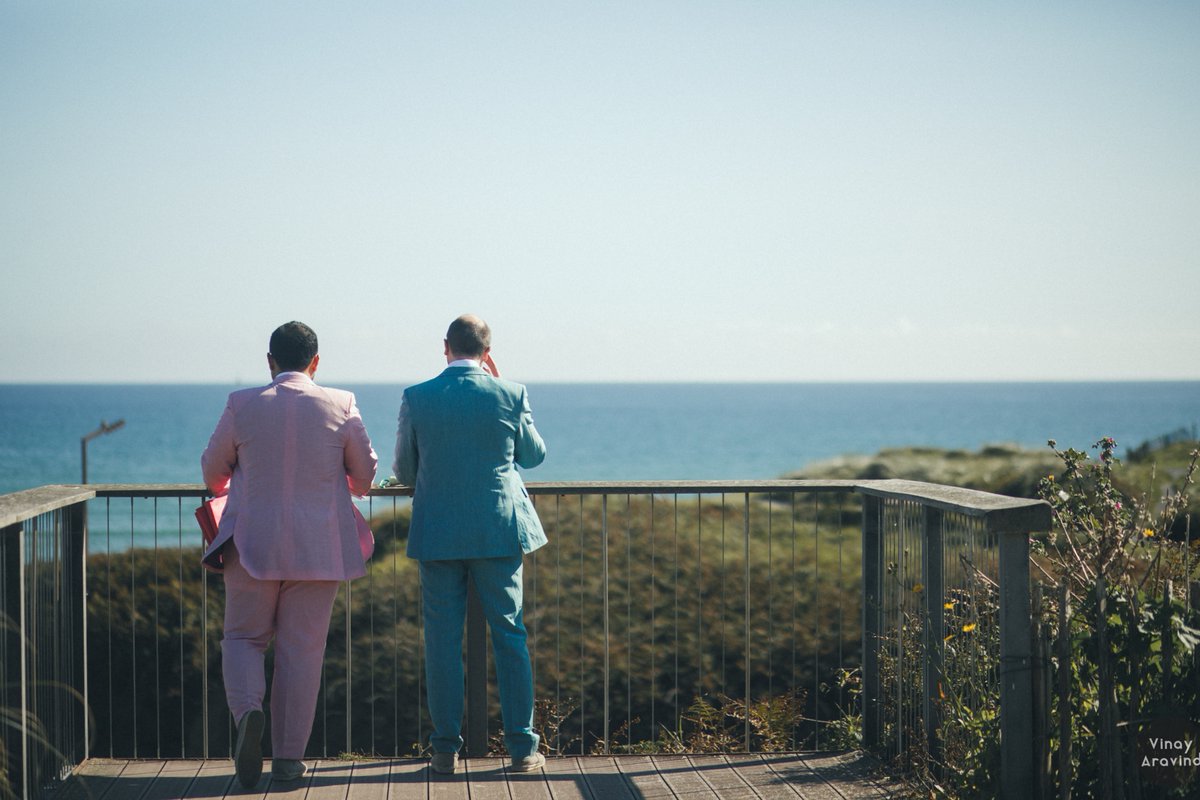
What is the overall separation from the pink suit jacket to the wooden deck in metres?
0.86

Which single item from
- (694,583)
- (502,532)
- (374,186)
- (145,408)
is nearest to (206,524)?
(502,532)

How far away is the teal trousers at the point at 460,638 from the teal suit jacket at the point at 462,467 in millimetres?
123

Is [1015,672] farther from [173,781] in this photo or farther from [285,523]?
[173,781]

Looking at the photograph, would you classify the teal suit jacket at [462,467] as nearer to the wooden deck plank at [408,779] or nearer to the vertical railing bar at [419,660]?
the vertical railing bar at [419,660]

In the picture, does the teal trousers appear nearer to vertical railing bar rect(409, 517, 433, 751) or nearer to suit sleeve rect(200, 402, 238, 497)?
vertical railing bar rect(409, 517, 433, 751)

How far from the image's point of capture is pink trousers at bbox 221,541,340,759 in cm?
444

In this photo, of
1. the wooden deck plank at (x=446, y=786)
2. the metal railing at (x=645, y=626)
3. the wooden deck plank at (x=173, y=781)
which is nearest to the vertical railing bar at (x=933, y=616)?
the metal railing at (x=645, y=626)

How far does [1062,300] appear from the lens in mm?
68062

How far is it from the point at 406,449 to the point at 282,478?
0.49 m

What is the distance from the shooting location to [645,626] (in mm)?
11688

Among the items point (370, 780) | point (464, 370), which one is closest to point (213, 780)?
point (370, 780)

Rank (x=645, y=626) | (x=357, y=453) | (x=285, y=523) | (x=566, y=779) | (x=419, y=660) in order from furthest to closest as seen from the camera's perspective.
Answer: (x=645, y=626) → (x=419, y=660) → (x=566, y=779) → (x=357, y=453) → (x=285, y=523)

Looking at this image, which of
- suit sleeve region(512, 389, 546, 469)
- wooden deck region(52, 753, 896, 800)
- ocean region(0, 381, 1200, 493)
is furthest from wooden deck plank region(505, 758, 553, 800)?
ocean region(0, 381, 1200, 493)

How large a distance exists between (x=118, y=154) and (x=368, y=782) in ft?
114
